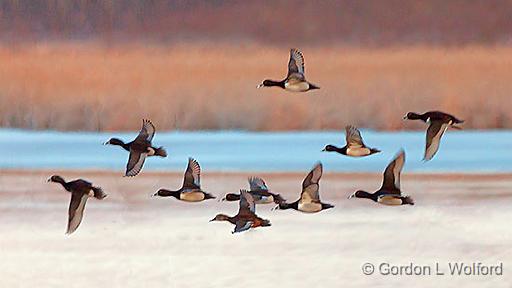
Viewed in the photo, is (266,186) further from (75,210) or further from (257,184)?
(75,210)

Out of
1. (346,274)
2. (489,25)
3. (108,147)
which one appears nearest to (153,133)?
(108,147)

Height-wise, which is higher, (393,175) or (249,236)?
(393,175)

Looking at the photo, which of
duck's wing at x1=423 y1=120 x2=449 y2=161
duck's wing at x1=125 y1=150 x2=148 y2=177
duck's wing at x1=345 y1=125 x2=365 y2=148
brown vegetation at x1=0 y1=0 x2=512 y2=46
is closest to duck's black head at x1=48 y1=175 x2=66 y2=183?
duck's wing at x1=125 y1=150 x2=148 y2=177

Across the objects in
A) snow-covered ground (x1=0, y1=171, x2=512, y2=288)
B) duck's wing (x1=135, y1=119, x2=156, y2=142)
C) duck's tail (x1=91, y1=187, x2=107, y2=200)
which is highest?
duck's wing (x1=135, y1=119, x2=156, y2=142)

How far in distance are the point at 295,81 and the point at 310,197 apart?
0.19 m

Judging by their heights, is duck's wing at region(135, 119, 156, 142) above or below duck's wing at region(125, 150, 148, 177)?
above

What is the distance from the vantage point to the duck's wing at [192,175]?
60.4 inches

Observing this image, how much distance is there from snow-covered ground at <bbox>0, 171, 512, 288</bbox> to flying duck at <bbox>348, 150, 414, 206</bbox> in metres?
0.01

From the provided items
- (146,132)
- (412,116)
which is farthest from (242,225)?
(412,116)

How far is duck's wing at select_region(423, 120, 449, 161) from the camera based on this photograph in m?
1.52

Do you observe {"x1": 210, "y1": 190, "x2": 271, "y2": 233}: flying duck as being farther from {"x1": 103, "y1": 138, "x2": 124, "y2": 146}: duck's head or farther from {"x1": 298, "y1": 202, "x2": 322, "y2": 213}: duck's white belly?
{"x1": 103, "y1": 138, "x2": 124, "y2": 146}: duck's head

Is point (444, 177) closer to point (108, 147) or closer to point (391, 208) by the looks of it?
point (391, 208)

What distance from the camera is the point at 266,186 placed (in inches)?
60.4

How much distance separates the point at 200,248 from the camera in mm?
1528
